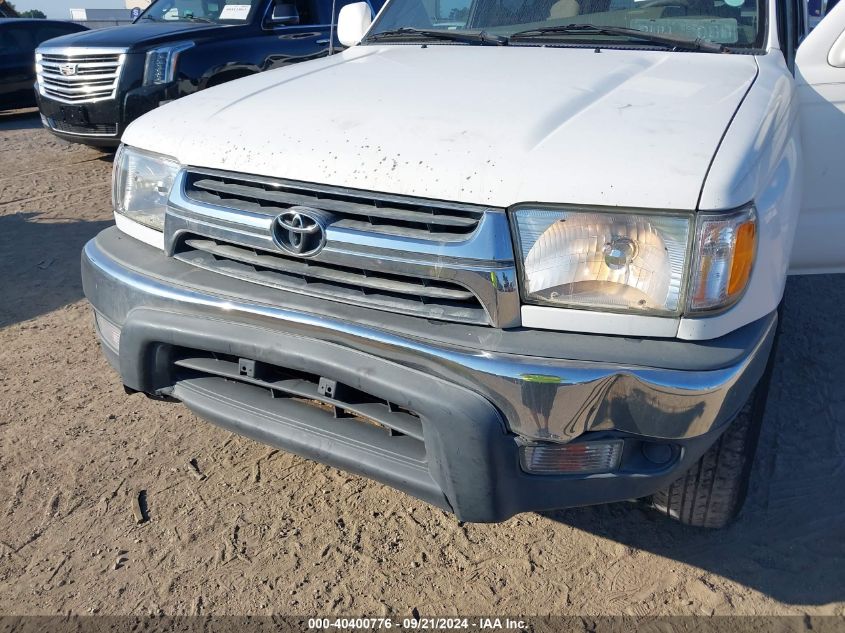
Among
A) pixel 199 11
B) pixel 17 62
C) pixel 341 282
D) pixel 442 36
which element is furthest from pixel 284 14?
pixel 17 62

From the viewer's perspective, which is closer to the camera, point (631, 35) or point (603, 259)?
point (603, 259)

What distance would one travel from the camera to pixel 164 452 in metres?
2.91

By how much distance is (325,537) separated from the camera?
2492mm

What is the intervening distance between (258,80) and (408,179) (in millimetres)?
1152

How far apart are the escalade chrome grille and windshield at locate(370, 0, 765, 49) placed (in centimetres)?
131

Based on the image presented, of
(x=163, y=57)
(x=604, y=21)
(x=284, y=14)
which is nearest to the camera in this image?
(x=604, y=21)

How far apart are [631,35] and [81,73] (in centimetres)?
619

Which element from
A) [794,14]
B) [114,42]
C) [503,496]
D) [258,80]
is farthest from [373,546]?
[114,42]

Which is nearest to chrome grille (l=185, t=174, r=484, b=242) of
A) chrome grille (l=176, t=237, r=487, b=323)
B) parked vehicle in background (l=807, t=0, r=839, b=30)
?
chrome grille (l=176, t=237, r=487, b=323)

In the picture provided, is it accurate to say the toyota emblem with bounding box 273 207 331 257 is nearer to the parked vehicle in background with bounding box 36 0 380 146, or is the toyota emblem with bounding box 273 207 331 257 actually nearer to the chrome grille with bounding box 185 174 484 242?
the chrome grille with bounding box 185 174 484 242

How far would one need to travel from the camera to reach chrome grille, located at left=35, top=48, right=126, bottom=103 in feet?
23.4

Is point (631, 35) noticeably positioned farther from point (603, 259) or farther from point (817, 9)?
point (817, 9)

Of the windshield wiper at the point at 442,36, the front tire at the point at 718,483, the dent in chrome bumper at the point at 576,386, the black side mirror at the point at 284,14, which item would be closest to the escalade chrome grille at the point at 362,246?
the dent in chrome bumper at the point at 576,386

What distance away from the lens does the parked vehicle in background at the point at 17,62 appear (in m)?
10.9
